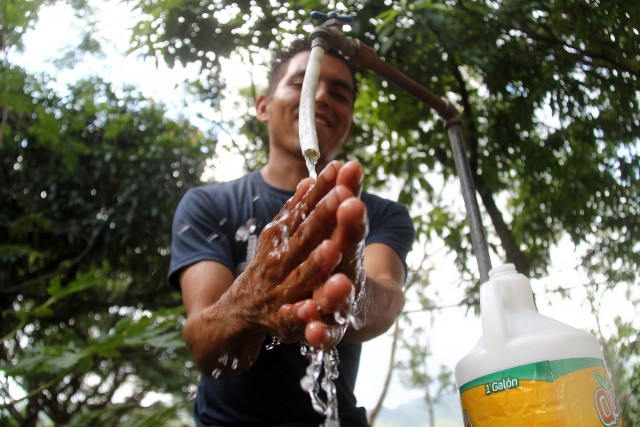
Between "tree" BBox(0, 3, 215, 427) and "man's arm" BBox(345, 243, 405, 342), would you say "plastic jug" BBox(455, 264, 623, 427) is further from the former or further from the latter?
"tree" BBox(0, 3, 215, 427)

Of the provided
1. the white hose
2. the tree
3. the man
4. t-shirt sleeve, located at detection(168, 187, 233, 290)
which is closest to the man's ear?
Answer: the man

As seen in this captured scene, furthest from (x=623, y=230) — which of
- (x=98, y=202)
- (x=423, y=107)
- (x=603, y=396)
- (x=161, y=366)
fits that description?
(x=161, y=366)

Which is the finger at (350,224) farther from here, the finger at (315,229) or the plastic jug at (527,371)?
the plastic jug at (527,371)

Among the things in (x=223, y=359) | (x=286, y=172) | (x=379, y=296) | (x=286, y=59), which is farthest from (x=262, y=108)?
(x=223, y=359)

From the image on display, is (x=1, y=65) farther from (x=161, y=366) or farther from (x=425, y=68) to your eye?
(x=161, y=366)

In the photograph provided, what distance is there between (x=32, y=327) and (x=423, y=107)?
4366mm

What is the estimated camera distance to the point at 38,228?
421cm

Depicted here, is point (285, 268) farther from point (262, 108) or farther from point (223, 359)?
point (262, 108)

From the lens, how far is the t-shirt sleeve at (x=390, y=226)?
1686mm

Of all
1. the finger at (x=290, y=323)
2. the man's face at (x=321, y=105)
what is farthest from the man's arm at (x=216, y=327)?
the man's face at (x=321, y=105)

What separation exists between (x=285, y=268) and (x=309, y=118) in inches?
12.8

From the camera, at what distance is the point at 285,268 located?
688 millimetres

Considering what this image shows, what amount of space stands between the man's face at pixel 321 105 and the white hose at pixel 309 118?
1.89 ft

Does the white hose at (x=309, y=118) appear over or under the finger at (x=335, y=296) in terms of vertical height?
over
